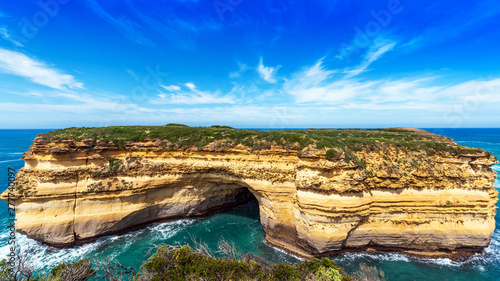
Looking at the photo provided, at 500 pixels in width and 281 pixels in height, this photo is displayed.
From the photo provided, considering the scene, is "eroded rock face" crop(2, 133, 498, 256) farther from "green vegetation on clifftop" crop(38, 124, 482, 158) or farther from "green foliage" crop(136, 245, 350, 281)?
"green foliage" crop(136, 245, 350, 281)

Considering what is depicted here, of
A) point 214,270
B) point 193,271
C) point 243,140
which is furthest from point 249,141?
point 193,271

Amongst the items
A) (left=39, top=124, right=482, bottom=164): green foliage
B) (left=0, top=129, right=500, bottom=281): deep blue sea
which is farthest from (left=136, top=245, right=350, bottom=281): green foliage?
(left=39, top=124, right=482, bottom=164): green foliage

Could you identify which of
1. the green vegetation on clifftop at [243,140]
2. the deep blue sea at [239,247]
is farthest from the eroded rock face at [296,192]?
the deep blue sea at [239,247]

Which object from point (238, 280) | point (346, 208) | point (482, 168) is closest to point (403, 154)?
point (482, 168)

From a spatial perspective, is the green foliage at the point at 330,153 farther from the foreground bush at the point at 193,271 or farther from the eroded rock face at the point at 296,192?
the foreground bush at the point at 193,271

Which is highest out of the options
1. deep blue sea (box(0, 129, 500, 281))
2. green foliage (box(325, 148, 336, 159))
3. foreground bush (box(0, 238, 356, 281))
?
green foliage (box(325, 148, 336, 159))

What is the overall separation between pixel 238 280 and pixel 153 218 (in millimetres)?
15853

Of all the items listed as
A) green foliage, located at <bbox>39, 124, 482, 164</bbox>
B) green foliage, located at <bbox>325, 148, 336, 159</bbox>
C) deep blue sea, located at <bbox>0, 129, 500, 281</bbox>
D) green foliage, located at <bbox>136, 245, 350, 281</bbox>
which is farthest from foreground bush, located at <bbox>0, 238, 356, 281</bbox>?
green foliage, located at <bbox>39, 124, 482, 164</bbox>

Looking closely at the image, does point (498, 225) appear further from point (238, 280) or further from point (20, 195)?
point (20, 195)

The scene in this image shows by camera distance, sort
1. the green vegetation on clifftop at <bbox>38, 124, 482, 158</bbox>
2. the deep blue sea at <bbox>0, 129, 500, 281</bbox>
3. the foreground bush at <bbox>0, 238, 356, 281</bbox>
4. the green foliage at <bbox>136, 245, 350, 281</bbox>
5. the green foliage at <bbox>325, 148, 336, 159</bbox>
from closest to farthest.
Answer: the foreground bush at <bbox>0, 238, 356, 281</bbox> < the green foliage at <bbox>136, 245, 350, 281</bbox> < the deep blue sea at <bbox>0, 129, 500, 281</bbox> < the green foliage at <bbox>325, 148, 336, 159</bbox> < the green vegetation on clifftop at <bbox>38, 124, 482, 158</bbox>

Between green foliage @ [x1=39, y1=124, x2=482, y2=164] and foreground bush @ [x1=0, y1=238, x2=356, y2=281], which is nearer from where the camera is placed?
foreground bush @ [x1=0, y1=238, x2=356, y2=281]

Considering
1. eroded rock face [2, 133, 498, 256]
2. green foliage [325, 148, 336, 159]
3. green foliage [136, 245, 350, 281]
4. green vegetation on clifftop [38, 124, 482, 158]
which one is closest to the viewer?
green foliage [136, 245, 350, 281]

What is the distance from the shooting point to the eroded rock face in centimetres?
1631

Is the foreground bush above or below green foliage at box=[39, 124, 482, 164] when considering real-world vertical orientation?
below
